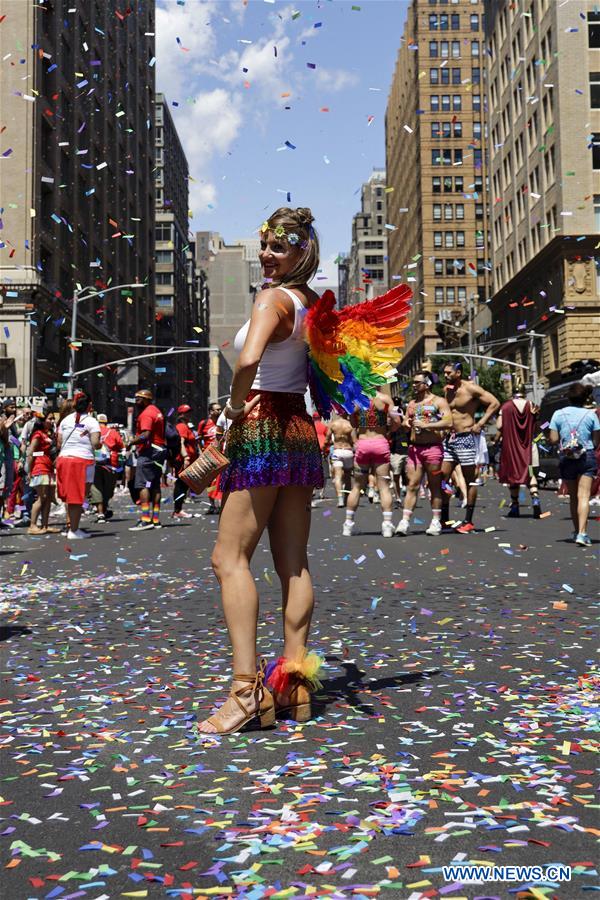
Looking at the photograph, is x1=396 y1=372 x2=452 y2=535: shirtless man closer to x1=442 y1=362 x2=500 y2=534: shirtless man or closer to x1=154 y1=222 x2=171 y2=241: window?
x1=442 y1=362 x2=500 y2=534: shirtless man

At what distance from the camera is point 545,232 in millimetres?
52344

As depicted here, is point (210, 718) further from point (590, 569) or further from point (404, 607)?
point (590, 569)

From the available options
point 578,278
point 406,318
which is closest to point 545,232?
point 578,278

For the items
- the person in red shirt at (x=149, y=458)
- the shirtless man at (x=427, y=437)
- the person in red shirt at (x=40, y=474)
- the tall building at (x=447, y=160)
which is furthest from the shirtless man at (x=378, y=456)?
the tall building at (x=447, y=160)

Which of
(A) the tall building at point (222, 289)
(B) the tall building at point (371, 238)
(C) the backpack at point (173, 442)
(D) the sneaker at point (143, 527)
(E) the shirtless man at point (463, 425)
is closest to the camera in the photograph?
(E) the shirtless man at point (463, 425)

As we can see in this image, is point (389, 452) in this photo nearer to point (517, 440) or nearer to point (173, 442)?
point (517, 440)

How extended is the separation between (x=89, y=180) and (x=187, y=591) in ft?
163

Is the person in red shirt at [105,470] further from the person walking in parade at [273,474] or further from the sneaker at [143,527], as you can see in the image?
the person walking in parade at [273,474]

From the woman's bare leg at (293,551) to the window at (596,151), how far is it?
163 ft

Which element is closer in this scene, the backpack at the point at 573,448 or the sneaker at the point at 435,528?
the backpack at the point at 573,448

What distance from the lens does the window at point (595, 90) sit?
49031 mm

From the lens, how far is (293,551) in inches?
→ 163

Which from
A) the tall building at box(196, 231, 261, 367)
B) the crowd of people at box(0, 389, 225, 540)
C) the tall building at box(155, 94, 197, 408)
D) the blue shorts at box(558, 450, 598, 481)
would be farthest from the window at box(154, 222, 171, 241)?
the blue shorts at box(558, 450, 598, 481)

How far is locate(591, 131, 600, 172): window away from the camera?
161ft
